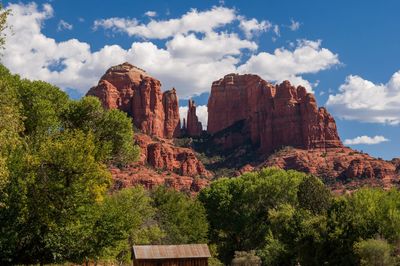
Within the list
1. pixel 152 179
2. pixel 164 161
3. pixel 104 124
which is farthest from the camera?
pixel 164 161

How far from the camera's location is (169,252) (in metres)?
48.2

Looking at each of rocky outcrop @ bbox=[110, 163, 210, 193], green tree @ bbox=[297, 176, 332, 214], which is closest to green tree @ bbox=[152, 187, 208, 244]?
green tree @ bbox=[297, 176, 332, 214]

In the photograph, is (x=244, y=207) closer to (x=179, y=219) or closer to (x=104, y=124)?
(x=179, y=219)

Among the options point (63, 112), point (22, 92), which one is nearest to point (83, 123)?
point (63, 112)

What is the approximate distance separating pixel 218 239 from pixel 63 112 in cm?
4548

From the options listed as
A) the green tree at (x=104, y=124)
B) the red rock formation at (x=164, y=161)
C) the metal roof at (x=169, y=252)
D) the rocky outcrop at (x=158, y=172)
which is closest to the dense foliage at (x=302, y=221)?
the metal roof at (x=169, y=252)

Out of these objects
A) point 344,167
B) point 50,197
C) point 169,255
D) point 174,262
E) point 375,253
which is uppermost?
point 344,167

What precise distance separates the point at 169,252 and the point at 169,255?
1.39 feet

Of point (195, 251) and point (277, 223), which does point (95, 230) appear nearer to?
point (195, 251)

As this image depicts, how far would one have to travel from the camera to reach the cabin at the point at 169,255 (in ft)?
154

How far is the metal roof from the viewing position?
154ft

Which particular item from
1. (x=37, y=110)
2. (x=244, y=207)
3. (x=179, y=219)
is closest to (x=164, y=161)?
(x=244, y=207)

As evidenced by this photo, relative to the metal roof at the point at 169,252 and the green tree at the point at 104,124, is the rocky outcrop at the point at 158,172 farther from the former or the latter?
the green tree at the point at 104,124

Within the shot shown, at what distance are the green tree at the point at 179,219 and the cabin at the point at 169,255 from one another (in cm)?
1613
